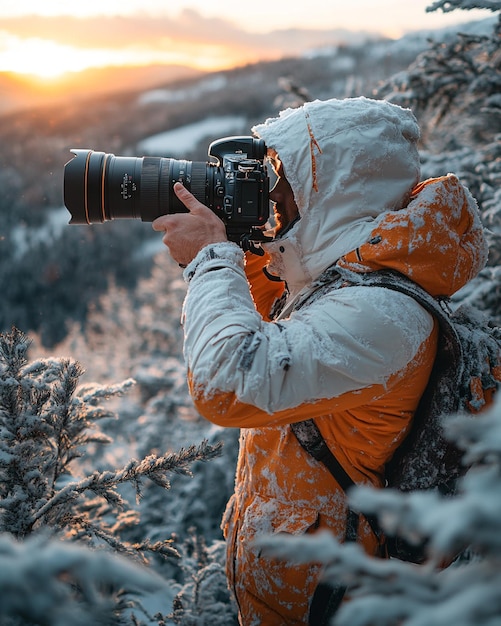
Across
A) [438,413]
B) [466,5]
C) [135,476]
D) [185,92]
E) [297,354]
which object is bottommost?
[185,92]

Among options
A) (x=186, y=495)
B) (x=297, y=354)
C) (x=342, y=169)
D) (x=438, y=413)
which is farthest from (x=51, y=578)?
(x=186, y=495)

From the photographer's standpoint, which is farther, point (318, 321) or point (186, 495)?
point (186, 495)

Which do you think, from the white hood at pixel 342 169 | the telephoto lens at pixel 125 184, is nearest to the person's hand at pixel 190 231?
the telephoto lens at pixel 125 184

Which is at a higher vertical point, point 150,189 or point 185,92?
point 150,189

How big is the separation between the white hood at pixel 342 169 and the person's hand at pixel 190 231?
0.23 metres

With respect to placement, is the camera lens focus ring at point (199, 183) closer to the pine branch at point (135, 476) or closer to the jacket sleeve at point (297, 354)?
the jacket sleeve at point (297, 354)

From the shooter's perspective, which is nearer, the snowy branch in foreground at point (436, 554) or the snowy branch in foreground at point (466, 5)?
the snowy branch in foreground at point (436, 554)

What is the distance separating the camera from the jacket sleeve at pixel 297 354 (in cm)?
140

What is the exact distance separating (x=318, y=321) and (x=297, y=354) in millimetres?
108

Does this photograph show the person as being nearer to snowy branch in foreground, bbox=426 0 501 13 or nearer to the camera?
the camera

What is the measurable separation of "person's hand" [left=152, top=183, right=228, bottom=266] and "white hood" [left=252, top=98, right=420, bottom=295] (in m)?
0.23

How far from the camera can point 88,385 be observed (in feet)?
7.72

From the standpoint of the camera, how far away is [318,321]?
145 centimetres

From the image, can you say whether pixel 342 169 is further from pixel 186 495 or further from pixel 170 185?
pixel 186 495
